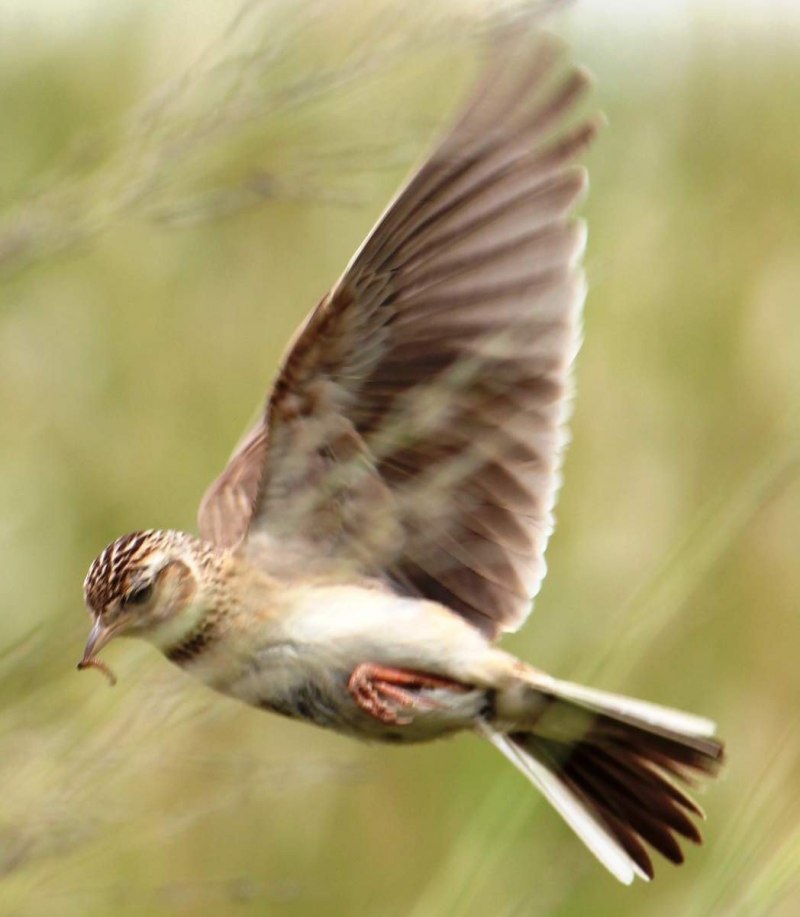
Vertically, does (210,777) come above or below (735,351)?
below

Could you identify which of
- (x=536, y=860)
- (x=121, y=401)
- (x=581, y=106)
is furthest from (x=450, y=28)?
(x=121, y=401)

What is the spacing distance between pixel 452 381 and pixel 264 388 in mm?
1907

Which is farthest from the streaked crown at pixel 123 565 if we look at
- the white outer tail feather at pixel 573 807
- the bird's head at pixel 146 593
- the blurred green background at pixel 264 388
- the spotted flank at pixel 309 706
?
the white outer tail feather at pixel 573 807

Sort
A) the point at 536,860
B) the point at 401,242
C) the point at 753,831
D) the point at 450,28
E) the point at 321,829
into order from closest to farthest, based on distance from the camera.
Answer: the point at 753,831
the point at 536,860
the point at 450,28
the point at 401,242
the point at 321,829

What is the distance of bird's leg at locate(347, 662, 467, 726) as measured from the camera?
8.75 feet

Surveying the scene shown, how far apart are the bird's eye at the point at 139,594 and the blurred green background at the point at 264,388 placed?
4.3 inches

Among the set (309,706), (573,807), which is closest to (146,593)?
(309,706)

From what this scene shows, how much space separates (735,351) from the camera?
13.7 feet

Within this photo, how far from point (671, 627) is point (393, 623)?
146 cm

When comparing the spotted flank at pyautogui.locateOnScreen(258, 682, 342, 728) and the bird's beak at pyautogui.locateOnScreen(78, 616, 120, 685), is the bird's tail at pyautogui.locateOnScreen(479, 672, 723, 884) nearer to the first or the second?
the spotted flank at pyautogui.locateOnScreen(258, 682, 342, 728)

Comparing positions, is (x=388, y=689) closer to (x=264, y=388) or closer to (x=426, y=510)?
(x=426, y=510)

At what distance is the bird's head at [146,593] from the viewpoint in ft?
9.24

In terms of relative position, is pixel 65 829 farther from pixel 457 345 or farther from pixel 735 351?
pixel 735 351

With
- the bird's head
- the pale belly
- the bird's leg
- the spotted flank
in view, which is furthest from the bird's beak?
the bird's leg
